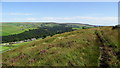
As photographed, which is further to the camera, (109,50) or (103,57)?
(109,50)

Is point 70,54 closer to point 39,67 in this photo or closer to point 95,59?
point 95,59

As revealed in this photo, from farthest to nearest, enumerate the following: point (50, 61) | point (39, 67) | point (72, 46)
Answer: point (72, 46), point (50, 61), point (39, 67)

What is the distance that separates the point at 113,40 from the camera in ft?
121

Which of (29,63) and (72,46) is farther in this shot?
(72,46)

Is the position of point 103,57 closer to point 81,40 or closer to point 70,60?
point 70,60

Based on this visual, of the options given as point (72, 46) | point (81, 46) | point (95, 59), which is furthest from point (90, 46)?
point (95, 59)

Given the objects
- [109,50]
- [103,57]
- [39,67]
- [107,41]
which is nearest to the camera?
[39,67]

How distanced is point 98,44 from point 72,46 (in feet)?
24.6

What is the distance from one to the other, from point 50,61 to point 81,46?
11.3 m

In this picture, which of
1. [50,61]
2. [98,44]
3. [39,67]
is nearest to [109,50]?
[98,44]

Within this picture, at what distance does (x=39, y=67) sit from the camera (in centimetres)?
2408

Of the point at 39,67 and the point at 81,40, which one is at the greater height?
the point at 81,40

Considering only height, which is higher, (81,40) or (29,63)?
(81,40)

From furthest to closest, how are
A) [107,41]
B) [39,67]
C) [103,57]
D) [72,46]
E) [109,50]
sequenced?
[107,41] < [72,46] < [109,50] < [103,57] < [39,67]
